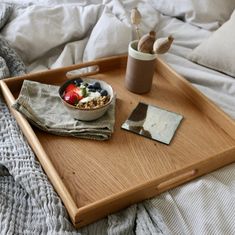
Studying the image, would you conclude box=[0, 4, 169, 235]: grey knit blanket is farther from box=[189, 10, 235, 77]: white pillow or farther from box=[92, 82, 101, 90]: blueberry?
box=[189, 10, 235, 77]: white pillow

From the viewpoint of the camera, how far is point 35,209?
61 cm

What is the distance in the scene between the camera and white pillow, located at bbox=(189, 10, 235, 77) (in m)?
1.00

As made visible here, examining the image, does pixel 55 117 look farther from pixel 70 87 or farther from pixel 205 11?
pixel 205 11

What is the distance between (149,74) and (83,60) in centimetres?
25

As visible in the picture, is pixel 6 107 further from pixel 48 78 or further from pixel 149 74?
pixel 149 74

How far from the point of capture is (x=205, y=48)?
3.43 ft

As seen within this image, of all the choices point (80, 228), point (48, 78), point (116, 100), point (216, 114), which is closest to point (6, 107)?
point (48, 78)

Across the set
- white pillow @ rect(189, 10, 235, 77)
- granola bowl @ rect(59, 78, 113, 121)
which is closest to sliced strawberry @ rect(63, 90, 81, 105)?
granola bowl @ rect(59, 78, 113, 121)

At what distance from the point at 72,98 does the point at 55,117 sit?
0.06 m

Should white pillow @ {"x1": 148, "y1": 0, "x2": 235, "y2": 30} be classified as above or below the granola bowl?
above

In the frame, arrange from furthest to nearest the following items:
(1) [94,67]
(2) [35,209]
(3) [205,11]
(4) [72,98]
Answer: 1. (3) [205,11]
2. (1) [94,67]
3. (4) [72,98]
4. (2) [35,209]

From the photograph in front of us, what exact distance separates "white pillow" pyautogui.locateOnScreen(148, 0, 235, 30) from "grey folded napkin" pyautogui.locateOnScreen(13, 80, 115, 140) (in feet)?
1.92

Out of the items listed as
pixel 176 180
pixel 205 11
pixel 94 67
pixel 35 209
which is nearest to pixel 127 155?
pixel 176 180

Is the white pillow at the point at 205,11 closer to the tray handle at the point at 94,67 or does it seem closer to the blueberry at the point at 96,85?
the tray handle at the point at 94,67
